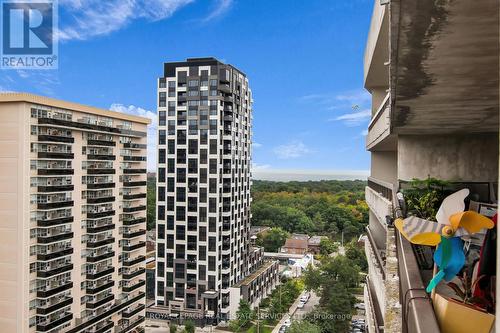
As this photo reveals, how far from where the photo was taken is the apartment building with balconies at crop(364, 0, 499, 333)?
2.03 m

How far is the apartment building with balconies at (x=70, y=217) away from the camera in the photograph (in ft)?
50.3

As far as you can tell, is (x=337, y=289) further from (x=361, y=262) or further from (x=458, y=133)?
(x=458, y=133)

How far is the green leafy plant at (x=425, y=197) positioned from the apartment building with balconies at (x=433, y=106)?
0.17 meters

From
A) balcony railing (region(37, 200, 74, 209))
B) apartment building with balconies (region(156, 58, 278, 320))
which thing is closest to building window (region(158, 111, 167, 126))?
apartment building with balconies (region(156, 58, 278, 320))

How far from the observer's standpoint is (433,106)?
4312mm

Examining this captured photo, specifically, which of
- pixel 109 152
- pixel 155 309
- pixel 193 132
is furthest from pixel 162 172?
pixel 155 309

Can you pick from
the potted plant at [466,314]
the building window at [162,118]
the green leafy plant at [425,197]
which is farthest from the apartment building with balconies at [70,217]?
the potted plant at [466,314]

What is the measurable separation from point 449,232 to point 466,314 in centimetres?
44

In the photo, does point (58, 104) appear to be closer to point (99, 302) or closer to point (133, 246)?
point (133, 246)

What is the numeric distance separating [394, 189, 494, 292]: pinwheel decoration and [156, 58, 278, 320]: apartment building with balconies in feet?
78.2

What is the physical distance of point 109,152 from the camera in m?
20.5

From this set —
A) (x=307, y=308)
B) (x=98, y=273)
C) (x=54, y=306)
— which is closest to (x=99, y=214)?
(x=98, y=273)

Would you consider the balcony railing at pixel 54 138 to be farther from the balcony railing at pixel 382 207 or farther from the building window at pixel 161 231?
the balcony railing at pixel 382 207

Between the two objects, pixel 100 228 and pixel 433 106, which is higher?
pixel 433 106
